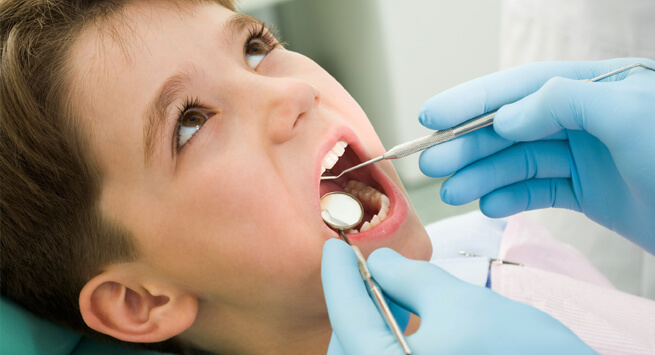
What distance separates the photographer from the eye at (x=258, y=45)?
1.06m

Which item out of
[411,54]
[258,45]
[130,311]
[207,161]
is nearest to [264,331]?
[130,311]

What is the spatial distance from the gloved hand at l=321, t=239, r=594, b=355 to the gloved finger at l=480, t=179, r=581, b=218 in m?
0.36

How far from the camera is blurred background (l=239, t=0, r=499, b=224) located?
2.65 metres

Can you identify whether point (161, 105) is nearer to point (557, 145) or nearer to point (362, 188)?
point (362, 188)

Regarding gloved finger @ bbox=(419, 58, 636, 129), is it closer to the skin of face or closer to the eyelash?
the skin of face

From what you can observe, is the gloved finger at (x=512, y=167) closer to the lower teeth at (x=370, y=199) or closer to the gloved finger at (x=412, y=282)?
the lower teeth at (x=370, y=199)

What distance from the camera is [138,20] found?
925 millimetres

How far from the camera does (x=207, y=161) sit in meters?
0.91

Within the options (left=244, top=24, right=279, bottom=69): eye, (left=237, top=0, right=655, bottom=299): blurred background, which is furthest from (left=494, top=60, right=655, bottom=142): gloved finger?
(left=237, top=0, right=655, bottom=299): blurred background

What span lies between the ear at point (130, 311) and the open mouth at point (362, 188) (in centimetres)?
34

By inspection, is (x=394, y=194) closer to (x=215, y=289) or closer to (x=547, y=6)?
(x=215, y=289)

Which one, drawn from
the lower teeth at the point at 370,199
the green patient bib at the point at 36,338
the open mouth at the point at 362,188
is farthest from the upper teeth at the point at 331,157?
the green patient bib at the point at 36,338

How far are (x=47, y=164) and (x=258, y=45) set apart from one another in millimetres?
463

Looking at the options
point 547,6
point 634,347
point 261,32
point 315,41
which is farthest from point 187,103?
point 315,41
